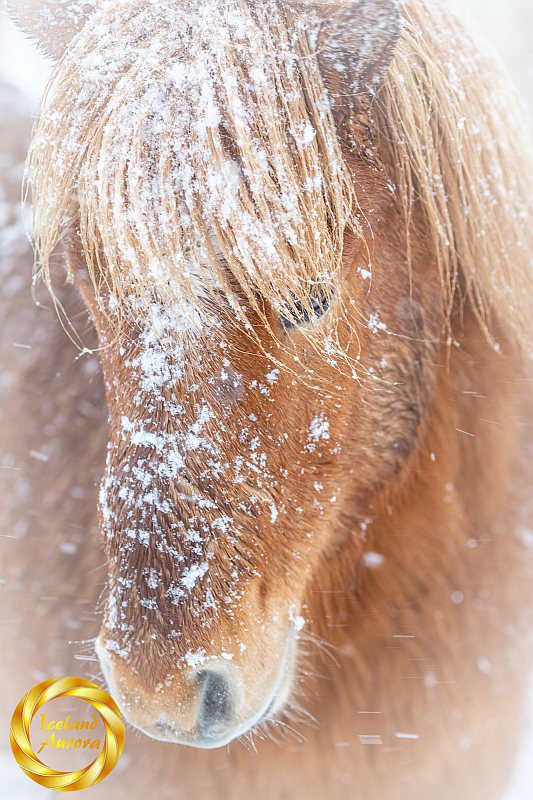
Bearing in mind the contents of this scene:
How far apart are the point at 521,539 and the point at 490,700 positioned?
38 cm

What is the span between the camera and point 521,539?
3.95 ft

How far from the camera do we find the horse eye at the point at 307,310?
30.3 inches

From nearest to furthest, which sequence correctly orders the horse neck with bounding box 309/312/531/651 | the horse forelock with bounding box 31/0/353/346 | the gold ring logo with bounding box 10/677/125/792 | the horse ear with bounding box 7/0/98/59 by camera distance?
the horse forelock with bounding box 31/0/353/346
the horse ear with bounding box 7/0/98/59
the gold ring logo with bounding box 10/677/125/792
the horse neck with bounding box 309/312/531/651

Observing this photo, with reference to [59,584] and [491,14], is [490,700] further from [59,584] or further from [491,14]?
[491,14]

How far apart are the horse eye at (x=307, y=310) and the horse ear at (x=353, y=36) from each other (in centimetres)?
27

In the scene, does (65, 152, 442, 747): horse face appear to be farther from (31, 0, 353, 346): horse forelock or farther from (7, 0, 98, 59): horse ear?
(7, 0, 98, 59): horse ear

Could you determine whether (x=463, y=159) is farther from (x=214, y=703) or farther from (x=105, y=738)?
(x=105, y=738)

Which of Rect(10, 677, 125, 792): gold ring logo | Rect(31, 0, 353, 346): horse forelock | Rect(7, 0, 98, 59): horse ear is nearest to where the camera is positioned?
Rect(31, 0, 353, 346): horse forelock

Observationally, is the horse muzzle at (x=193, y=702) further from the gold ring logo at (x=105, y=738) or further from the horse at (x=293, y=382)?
the gold ring logo at (x=105, y=738)

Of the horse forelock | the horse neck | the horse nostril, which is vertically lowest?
the horse neck

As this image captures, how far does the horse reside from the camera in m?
0.71

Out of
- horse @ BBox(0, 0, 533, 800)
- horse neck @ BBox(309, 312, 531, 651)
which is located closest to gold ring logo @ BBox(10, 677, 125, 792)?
horse @ BBox(0, 0, 533, 800)

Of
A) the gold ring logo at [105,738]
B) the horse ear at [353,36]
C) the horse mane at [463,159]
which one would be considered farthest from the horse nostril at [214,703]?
the horse ear at [353,36]

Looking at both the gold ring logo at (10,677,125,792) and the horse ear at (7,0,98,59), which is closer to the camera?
the horse ear at (7,0,98,59)
